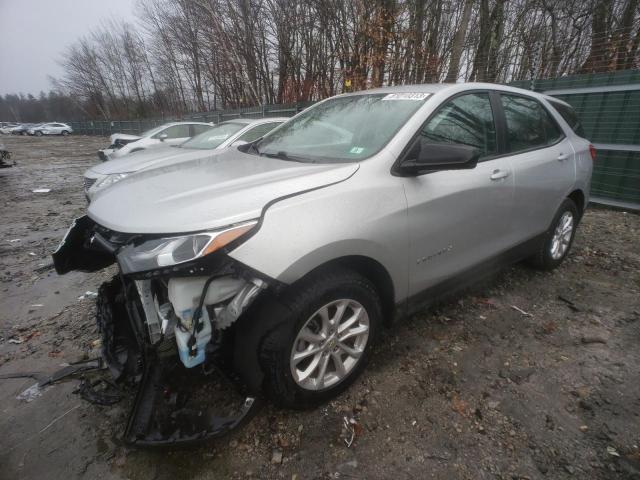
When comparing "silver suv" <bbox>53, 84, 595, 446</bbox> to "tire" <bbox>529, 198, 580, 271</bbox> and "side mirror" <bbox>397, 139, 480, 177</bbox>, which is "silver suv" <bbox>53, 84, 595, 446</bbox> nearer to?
"side mirror" <bbox>397, 139, 480, 177</bbox>

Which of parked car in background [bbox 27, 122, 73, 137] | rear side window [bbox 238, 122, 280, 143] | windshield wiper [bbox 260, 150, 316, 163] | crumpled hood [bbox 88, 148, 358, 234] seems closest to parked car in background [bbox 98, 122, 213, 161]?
rear side window [bbox 238, 122, 280, 143]

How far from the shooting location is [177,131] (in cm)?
980

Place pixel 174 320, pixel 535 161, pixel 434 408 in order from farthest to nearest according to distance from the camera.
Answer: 1. pixel 535 161
2. pixel 434 408
3. pixel 174 320

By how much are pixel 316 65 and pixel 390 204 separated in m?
12.0

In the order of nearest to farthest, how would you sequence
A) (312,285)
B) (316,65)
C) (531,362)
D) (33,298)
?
(312,285)
(531,362)
(33,298)
(316,65)

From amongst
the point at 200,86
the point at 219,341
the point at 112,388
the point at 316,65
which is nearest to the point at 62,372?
the point at 112,388

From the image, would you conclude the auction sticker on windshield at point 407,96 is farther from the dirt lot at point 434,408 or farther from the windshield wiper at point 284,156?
the dirt lot at point 434,408

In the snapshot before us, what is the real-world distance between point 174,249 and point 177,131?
9.53 m

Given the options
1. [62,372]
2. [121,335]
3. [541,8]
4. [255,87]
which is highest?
[541,8]

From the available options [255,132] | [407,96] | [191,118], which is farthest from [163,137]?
[191,118]

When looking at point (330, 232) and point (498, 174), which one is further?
point (498, 174)

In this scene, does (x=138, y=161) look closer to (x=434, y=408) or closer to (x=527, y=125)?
(x=527, y=125)

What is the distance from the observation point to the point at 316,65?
12.3m

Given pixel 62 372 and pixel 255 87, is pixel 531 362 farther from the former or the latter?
pixel 255 87
